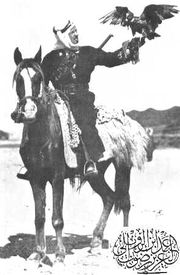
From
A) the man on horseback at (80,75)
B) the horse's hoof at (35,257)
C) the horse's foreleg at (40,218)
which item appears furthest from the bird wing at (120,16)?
the horse's hoof at (35,257)

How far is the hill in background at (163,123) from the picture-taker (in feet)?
19.8

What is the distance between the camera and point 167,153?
6.16 metres

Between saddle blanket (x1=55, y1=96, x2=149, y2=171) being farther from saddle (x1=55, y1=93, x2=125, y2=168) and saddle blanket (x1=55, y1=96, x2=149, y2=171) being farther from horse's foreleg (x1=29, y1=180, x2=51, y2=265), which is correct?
horse's foreleg (x1=29, y1=180, x2=51, y2=265)

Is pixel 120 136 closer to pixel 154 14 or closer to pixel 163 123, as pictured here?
pixel 163 123

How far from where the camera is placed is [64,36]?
5602mm

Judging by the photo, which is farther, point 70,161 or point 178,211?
point 178,211

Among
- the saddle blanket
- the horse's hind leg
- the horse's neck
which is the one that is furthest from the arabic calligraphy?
the horse's neck

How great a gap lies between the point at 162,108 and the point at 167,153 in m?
0.44

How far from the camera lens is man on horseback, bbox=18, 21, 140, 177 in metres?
5.48

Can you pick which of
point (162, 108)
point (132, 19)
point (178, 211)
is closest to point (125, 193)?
point (178, 211)

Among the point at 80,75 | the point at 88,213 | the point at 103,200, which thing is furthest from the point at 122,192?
the point at 80,75

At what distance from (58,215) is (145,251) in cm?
93

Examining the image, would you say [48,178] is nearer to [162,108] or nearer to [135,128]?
[135,128]

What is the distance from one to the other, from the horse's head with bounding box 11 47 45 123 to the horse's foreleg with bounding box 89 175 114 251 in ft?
3.26
